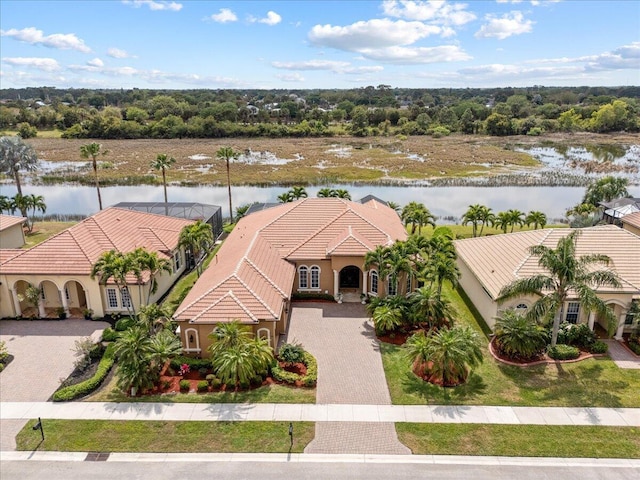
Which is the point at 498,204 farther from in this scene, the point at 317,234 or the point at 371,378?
the point at 371,378

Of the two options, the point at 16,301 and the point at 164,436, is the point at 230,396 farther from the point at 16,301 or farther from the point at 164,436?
the point at 16,301

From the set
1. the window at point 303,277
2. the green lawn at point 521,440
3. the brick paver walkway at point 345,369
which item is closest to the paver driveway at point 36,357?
the brick paver walkway at point 345,369

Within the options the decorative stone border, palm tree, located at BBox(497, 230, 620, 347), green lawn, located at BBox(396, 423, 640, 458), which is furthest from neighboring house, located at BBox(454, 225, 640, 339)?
green lawn, located at BBox(396, 423, 640, 458)

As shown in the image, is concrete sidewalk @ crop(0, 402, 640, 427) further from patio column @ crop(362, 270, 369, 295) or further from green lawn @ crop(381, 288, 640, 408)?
patio column @ crop(362, 270, 369, 295)

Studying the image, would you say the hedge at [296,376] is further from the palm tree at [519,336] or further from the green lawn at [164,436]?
the palm tree at [519,336]

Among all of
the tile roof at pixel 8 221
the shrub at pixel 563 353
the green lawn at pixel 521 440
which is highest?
the tile roof at pixel 8 221
